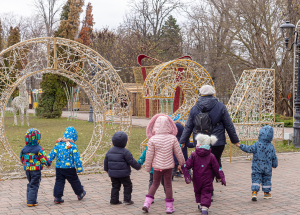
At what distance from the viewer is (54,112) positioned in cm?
2420

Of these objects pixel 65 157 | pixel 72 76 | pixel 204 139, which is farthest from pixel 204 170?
pixel 72 76

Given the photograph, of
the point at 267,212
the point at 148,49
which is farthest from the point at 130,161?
the point at 148,49

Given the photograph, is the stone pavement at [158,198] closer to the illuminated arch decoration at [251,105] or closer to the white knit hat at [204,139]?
the white knit hat at [204,139]

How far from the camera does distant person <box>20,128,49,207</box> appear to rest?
193 inches

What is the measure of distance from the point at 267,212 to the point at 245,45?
16.9m

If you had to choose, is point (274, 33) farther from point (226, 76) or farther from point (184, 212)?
point (184, 212)

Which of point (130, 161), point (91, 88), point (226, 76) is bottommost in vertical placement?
point (130, 161)

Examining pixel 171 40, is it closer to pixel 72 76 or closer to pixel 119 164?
pixel 72 76

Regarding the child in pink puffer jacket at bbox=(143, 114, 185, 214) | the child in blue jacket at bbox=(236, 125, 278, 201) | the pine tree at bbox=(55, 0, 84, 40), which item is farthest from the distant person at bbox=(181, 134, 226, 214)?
the pine tree at bbox=(55, 0, 84, 40)

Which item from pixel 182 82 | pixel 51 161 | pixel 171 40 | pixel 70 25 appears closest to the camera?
pixel 51 161

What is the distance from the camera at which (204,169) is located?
4543 mm

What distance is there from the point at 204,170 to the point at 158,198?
118 cm

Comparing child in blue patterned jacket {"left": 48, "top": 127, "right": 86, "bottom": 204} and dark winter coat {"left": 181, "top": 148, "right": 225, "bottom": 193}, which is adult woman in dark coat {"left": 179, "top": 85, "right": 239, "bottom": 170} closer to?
dark winter coat {"left": 181, "top": 148, "right": 225, "bottom": 193}

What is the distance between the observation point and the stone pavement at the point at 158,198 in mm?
4730
